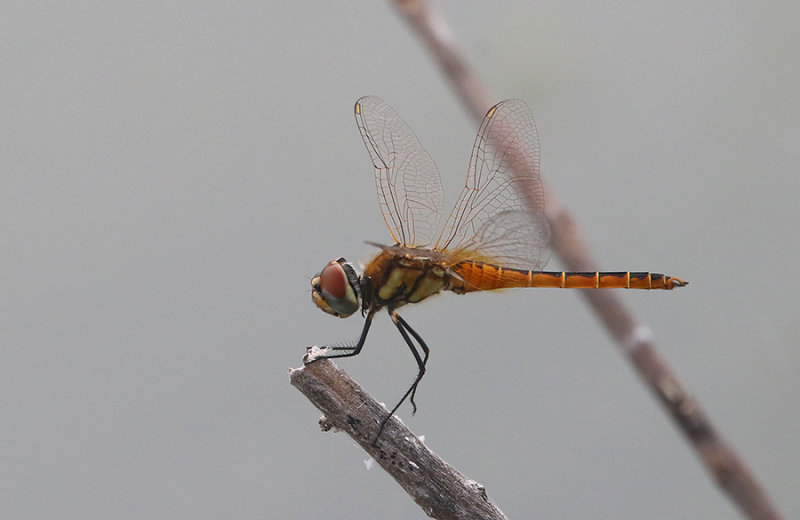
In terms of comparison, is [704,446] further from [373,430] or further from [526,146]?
[373,430]

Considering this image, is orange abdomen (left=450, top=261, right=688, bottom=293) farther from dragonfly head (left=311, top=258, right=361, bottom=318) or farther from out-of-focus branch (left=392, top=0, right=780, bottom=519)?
dragonfly head (left=311, top=258, right=361, bottom=318)

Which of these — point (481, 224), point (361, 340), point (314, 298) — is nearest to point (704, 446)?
point (481, 224)

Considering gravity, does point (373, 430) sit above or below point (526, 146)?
below

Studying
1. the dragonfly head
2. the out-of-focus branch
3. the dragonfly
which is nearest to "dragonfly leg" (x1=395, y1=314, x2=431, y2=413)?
the dragonfly

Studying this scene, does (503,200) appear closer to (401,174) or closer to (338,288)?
(401,174)

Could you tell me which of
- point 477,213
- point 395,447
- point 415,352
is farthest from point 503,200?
point 395,447

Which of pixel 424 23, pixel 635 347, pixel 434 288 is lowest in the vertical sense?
pixel 434 288
